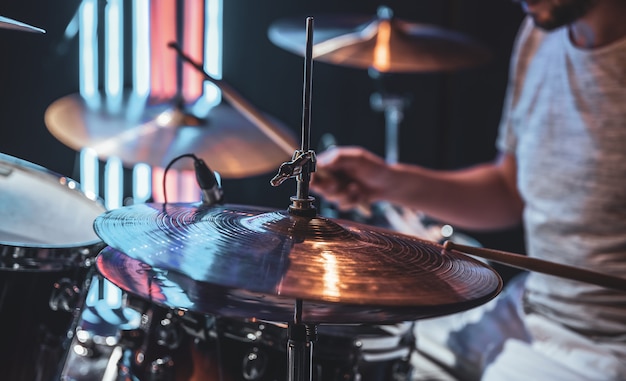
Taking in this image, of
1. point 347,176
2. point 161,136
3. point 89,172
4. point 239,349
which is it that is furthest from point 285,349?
point 89,172

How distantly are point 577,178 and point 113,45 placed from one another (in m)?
1.62

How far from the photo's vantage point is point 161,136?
1.42 meters

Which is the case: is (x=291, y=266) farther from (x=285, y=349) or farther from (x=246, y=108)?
(x=246, y=108)

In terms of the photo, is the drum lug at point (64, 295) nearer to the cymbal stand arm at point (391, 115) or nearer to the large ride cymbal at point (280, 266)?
the large ride cymbal at point (280, 266)

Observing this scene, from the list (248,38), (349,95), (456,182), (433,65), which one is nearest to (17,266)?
(456,182)

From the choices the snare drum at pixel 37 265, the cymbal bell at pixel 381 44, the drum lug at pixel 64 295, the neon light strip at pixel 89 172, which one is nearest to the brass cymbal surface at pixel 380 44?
the cymbal bell at pixel 381 44

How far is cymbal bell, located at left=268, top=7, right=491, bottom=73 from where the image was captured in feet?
6.08

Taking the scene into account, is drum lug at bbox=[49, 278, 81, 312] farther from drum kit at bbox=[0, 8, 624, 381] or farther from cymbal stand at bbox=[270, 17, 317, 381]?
cymbal stand at bbox=[270, 17, 317, 381]

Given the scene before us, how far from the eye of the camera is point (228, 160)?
1.40m

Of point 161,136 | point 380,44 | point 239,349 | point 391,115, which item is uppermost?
point 380,44

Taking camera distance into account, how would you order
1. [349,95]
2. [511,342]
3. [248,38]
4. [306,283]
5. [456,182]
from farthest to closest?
1. [349,95]
2. [248,38]
3. [456,182]
4. [511,342]
5. [306,283]

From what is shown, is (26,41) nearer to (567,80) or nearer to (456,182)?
(456,182)

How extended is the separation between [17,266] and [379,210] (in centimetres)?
112

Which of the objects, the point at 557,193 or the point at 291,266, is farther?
the point at 557,193
